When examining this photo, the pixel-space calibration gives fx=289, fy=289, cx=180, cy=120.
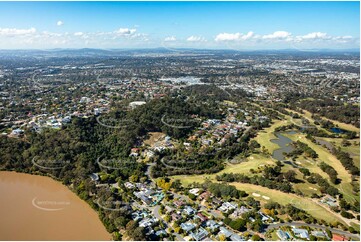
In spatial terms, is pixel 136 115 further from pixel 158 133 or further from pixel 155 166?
pixel 155 166

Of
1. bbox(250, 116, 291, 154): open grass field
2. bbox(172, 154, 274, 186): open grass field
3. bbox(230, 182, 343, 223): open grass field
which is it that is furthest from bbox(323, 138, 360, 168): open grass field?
bbox(230, 182, 343, 223): open grass field

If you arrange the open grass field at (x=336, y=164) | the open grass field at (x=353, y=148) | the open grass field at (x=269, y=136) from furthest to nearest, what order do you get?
1. the open grass field at (x=269, y=136)
2. the open grass field at (x=353, y=148)
3. the open grass field at (x=336, y=164)

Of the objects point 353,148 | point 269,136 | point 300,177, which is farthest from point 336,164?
A: point 269,136

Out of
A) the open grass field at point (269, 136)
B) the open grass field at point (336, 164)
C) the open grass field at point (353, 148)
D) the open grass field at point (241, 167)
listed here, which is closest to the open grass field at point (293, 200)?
the open grass field at point (241, 167)

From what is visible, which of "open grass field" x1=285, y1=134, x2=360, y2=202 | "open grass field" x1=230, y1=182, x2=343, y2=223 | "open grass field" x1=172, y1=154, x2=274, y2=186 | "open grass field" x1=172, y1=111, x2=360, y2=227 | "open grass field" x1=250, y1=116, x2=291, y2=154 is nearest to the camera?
"open grass field" x1=230, y1=182, x2=343, y2=223

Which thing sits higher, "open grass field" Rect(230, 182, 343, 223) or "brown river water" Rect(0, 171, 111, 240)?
"open grass field" Rect(230, 182, 343, 223)

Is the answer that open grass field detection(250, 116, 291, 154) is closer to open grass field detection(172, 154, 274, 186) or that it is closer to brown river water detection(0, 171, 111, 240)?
open grass field detection(172, 154, 274, 186)

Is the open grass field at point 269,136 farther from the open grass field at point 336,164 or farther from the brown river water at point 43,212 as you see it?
the brown river water at point 43,212

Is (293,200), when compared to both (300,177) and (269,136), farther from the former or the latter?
(269,136)

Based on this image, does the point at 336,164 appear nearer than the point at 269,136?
Yes
